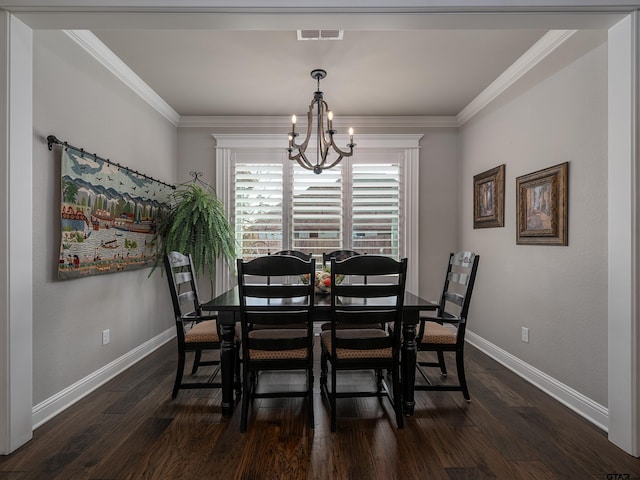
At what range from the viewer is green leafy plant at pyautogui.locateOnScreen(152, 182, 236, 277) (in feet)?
11.9

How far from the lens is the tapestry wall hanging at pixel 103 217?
247cm

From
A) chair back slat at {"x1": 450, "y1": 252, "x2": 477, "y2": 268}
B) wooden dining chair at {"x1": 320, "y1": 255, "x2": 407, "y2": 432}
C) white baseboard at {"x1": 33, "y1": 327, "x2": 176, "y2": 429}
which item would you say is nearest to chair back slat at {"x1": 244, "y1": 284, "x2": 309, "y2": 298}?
wooden dining chair at {"x1": 320, "y1": 255, "x2": 407, "y2": 432}

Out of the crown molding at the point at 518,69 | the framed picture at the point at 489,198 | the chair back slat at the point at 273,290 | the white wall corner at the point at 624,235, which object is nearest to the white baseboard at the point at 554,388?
the white wall corner at the point at 624,235

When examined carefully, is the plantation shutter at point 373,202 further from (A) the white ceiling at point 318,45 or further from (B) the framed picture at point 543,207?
(B) the framed picture at point 543,207

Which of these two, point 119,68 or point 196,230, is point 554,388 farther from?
point 119,68

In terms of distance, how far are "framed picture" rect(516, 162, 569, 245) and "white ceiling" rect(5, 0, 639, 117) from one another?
101cm

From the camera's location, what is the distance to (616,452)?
193 centimetres

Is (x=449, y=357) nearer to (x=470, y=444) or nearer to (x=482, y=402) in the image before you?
(x=482, y=402)

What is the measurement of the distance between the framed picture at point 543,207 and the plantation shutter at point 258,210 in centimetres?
262

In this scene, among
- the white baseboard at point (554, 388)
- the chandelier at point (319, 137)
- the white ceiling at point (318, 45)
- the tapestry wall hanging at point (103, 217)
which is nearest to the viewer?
the white ceiling at point (318, 45)

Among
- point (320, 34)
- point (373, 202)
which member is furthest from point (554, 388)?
point (320, 34)

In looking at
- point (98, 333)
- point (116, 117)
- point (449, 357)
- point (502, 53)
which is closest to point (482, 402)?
point (449, 357)

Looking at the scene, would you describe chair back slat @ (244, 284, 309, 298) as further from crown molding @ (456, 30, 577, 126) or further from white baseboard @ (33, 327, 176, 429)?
crown molding @ (456, 30, 577, 126)

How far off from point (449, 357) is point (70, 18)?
3901mm
